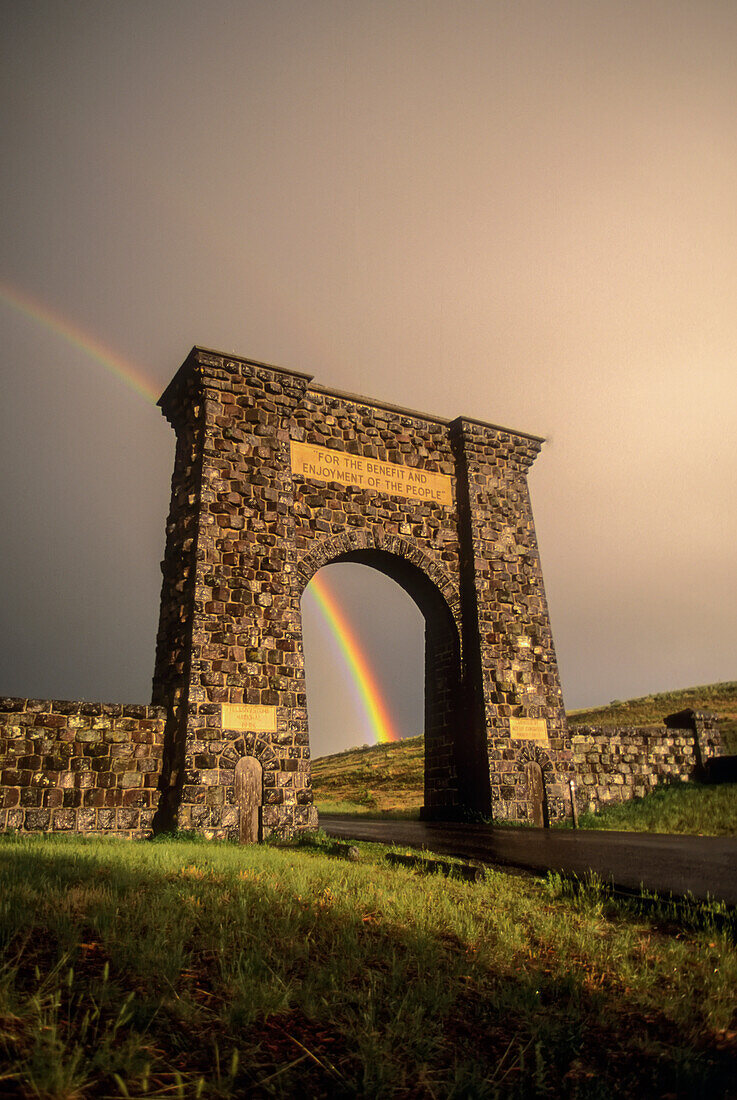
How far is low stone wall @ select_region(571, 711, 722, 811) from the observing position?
16.5m

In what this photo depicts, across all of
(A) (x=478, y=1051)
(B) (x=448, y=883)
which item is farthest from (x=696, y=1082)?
(B) (x=448, y=883)

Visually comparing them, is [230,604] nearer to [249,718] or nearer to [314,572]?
[249,718]

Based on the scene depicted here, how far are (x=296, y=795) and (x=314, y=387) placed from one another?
8.45 m

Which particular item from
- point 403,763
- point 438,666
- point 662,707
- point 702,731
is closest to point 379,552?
point 438,666

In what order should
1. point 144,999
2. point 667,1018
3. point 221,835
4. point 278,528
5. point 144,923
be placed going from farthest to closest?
point 278,528 → point 221,835 → point 144,923 → point 667,1018 → point 144,999

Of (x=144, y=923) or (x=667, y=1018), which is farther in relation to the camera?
(x=144, y=923)

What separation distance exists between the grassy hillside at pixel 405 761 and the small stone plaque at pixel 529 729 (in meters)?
9.15

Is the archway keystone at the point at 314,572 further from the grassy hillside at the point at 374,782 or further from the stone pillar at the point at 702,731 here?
the grassy hillside at the point at 374,782

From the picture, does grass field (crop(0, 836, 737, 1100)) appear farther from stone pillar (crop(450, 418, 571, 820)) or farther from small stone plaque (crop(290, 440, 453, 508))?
small stone plaque (crop(290, 440, 453, 508))

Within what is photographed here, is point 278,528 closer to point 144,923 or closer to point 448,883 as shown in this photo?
point 448,883

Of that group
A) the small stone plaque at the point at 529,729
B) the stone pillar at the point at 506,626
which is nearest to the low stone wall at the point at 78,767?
the stone pillar at the point at 506,626

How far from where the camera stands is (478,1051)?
3199 millimetres

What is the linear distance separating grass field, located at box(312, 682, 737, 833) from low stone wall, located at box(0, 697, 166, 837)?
30.1 feet

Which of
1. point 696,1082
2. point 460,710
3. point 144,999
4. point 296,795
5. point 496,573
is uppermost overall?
point 496,573
